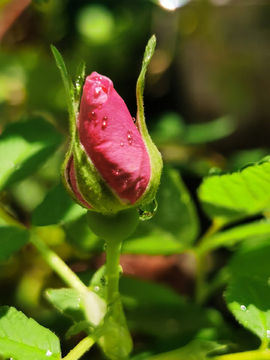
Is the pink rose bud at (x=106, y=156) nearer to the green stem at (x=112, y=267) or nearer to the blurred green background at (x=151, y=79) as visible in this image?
the green stem at (x=112, y=267)

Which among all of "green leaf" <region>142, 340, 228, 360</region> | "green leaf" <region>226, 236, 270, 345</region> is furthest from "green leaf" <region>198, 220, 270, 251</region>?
"green leaf" <region>142, 340, 228, 360</region>

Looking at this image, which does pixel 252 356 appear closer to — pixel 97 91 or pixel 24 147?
pixel 97 91

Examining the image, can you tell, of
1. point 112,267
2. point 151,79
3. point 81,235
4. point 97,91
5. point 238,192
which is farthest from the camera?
point 151,79

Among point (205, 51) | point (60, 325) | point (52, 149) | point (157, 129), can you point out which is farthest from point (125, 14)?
point (60, 325)

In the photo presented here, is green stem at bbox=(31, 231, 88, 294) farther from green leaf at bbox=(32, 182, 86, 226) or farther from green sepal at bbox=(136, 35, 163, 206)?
green sepal at bbox=(136, 35, 163, 206)

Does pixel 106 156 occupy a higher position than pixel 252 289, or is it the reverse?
pixel 106 156

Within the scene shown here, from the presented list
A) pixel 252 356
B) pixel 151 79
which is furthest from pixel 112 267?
pixel 151 79

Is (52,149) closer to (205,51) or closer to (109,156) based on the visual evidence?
(109,156)
